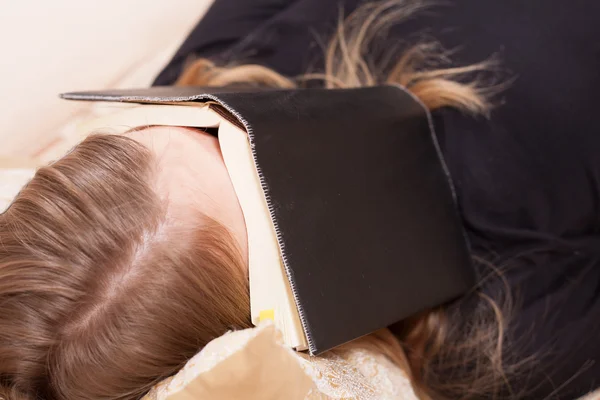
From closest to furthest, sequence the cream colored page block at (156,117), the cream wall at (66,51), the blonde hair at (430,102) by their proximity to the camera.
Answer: the cream colored page block at (156,117) → the blonde hair at (430,102) → the cream wall at (66,51)

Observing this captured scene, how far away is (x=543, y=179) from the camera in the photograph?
0.78 metres

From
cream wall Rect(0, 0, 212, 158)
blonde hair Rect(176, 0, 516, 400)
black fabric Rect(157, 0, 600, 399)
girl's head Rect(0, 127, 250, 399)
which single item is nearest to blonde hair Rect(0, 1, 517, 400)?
girl's head Rect(0, 127, 250, 399)

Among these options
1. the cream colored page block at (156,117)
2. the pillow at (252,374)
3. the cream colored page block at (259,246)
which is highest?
the cream colored page block at (156,117)

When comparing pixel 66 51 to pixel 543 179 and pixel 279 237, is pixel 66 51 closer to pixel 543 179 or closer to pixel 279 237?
pixel 279 237

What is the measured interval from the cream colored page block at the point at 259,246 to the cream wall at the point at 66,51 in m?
0.63

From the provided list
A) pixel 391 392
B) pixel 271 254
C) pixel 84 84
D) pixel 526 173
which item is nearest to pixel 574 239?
pixel 526 173

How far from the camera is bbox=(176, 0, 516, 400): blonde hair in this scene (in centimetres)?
76

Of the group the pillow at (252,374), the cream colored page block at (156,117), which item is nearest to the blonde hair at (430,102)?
the pillow at (252,374)

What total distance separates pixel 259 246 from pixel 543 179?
1.45 ft

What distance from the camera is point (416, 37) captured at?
2.82 feet

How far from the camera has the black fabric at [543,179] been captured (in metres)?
0.77

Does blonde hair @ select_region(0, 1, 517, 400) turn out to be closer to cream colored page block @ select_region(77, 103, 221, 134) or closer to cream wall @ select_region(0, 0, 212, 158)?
cream colored page block @ select_region(77, 103, 221, 134)

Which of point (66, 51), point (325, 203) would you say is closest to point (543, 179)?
point (325, 203)

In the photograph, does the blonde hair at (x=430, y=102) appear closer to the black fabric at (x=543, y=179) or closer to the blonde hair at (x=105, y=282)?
the black fabric at (x=543, y=179)
